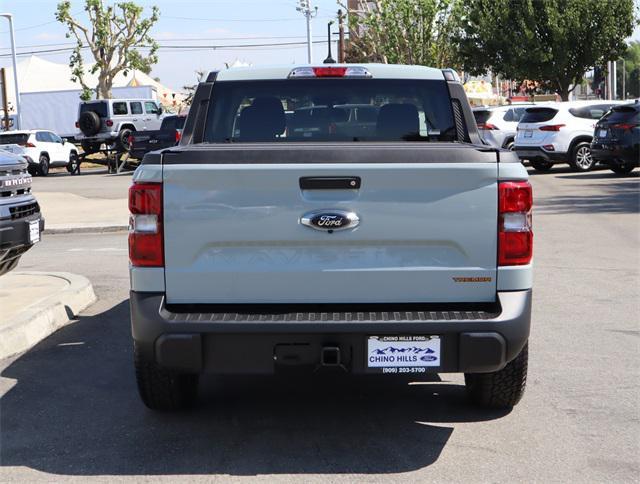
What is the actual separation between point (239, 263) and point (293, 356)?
513mm

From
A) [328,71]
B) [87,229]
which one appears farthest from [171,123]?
[328,71]

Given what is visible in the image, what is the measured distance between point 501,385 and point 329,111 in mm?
2119

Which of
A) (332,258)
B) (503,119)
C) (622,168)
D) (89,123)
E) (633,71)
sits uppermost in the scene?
(332,258)

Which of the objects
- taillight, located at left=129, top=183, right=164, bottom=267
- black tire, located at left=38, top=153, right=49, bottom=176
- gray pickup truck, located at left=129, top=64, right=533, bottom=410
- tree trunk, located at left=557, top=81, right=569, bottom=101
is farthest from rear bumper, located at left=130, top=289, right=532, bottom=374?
tree trunk, located at left=557, top=81, right=569, bottom=101

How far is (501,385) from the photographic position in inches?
221

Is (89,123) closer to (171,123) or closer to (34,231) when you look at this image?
(171,123)

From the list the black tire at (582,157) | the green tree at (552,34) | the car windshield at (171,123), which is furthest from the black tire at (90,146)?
the green tree at (552,34)

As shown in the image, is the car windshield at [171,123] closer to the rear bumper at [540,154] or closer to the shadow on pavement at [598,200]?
the rear bumper at [540,154]

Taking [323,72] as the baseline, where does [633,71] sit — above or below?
below

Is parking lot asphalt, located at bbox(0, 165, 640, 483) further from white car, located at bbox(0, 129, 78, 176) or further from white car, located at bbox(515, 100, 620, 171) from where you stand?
white car, located at bbox(0, 129, 78, 176)

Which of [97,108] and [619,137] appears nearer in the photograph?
[619,137]

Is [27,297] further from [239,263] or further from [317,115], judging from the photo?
[239,263]

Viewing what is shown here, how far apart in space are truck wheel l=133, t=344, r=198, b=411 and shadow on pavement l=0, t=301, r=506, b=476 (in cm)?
8

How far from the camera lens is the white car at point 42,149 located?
34.2 m
